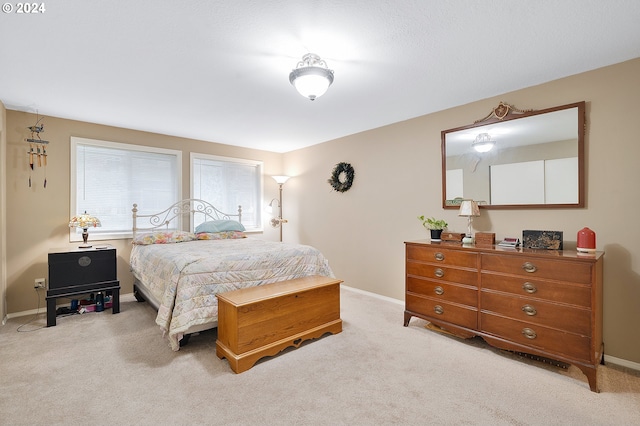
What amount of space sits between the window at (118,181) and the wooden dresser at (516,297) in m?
4.07

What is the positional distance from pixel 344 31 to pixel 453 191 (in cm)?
232

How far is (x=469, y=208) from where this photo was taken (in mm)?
3137

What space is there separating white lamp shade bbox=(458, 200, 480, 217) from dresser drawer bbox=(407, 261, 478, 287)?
25.4 inches

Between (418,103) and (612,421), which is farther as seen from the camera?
(418,103)

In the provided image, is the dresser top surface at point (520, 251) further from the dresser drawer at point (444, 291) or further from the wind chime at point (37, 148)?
the wind chime at point (37, 148)

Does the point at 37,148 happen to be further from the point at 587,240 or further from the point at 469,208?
the point at 587,240

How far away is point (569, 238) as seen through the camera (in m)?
2.76

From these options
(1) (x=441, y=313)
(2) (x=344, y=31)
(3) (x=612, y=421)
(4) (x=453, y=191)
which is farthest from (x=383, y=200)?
(3) (x=612, y=421)

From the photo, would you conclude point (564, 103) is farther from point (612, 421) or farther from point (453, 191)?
point (612, 421)

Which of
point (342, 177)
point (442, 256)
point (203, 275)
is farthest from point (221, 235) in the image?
point (442, 256)

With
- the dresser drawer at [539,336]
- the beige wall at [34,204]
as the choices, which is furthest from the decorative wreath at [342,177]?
the beige wall at [34,204]

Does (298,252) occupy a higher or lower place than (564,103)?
lower

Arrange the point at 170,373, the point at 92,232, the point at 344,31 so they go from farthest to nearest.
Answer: the point at 92,232 → the point at 170,373 → the point at 344,31

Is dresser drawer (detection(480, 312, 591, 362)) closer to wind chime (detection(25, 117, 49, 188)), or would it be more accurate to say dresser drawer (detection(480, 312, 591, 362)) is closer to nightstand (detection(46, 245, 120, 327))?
nightstand (detection(46, 245, 120, 327))
